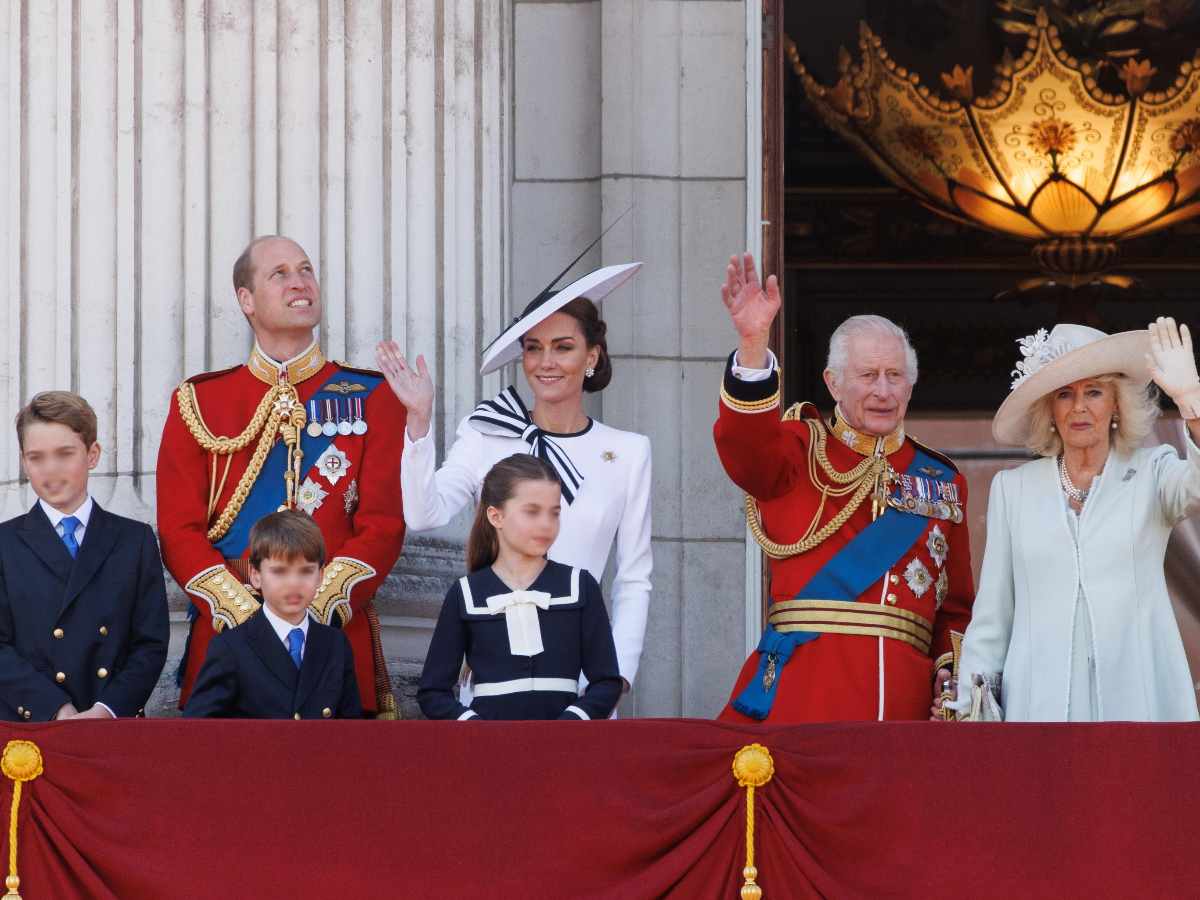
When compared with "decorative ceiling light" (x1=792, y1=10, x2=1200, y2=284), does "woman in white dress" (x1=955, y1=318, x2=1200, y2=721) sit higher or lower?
lower

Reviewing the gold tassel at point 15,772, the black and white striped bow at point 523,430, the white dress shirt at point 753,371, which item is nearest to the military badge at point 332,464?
the black and white striped bow at point 523,430

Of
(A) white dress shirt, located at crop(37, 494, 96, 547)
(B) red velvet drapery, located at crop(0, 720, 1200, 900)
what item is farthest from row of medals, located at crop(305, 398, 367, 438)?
(B) red velvet drapery, located at crop(0, 720, 1200, 900)

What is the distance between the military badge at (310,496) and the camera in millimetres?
5656

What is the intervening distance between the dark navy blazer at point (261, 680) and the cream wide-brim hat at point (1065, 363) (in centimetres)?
150

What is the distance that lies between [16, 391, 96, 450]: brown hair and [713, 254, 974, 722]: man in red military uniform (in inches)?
51.7

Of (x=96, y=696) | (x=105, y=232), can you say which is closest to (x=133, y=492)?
(x=105, y=232)

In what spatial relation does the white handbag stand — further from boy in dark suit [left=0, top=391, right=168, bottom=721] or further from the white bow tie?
boy in dark suit [left=0, top=391, right=168, bottom=721]

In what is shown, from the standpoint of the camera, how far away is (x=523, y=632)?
5113 millimetres

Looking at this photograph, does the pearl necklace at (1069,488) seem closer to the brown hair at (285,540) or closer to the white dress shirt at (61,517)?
the brown hair at (285,540)

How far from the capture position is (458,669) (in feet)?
16.9

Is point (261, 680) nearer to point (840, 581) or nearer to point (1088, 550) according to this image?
point (840, 581)

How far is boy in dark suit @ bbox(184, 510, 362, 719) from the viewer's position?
5.10 meters

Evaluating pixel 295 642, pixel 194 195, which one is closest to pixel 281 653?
pixel 295 642

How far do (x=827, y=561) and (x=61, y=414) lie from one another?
1.64 m
